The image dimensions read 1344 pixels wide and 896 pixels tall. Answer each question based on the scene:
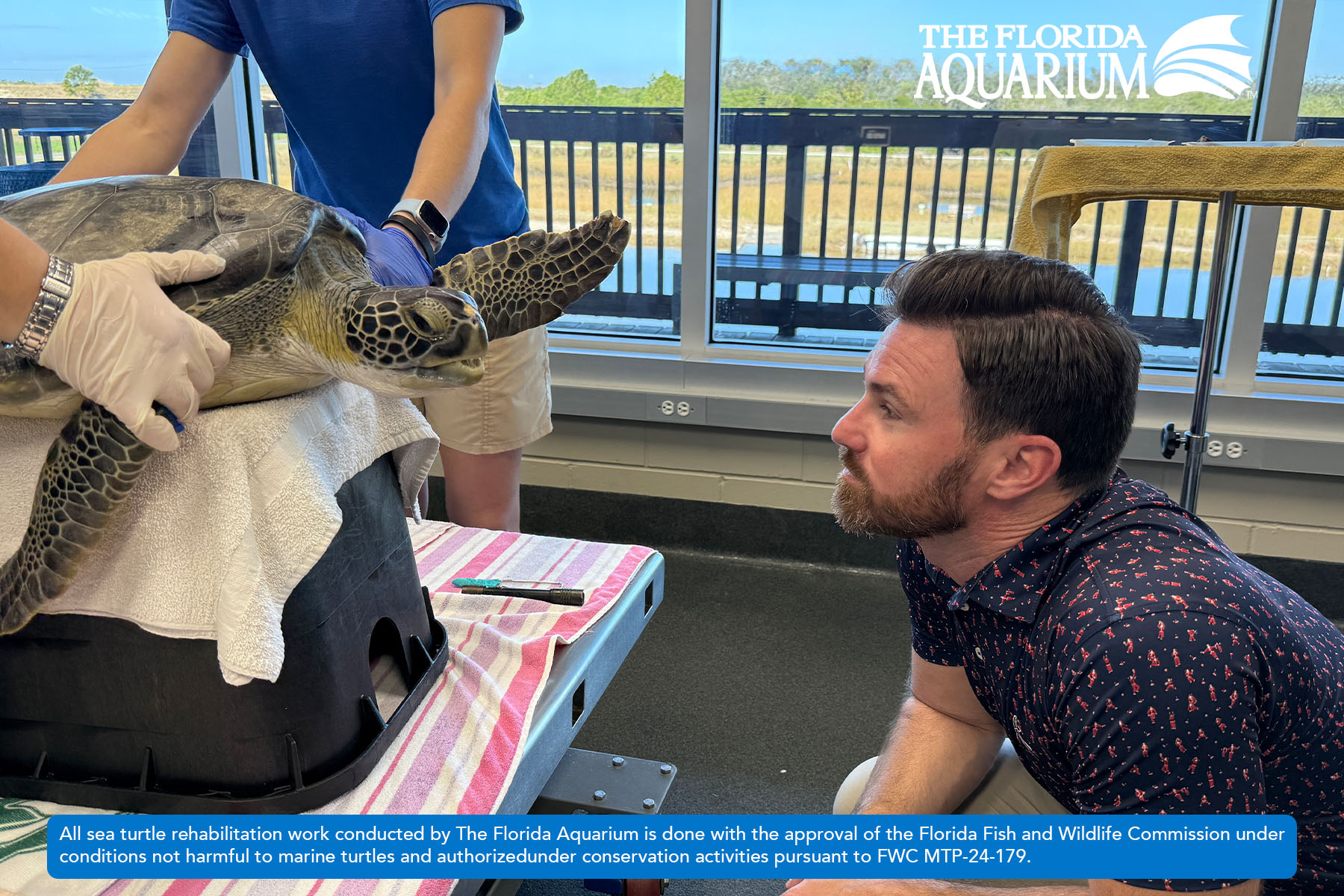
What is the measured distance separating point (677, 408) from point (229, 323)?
6.63ft

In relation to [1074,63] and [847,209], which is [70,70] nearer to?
[847,209]

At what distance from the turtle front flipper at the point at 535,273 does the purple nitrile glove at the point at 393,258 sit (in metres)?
0.06

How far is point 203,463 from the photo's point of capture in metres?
0.74

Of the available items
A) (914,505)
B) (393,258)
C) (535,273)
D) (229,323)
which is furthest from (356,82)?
(914,505)

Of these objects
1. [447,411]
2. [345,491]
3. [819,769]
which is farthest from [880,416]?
[819,769]

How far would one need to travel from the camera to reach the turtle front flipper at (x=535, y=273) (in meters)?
0.93

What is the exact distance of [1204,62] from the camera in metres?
2.39

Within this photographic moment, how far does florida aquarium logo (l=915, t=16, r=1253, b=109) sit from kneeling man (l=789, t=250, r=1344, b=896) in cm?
179

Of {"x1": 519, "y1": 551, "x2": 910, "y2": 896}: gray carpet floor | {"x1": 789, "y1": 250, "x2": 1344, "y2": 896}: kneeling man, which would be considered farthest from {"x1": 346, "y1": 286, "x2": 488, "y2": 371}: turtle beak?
{"x1": 519, "y1": 551, "x2": 910, "y2": 896}: gray carpet floor

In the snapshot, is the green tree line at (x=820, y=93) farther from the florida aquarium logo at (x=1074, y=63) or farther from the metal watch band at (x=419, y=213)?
the metal watch band at (x=419, y=213)

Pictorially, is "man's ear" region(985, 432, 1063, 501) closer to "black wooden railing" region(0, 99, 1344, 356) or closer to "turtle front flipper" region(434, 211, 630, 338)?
"turtle front flipper" region(434, 211, 630, 338)

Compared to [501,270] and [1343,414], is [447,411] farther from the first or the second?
[1343,414]
